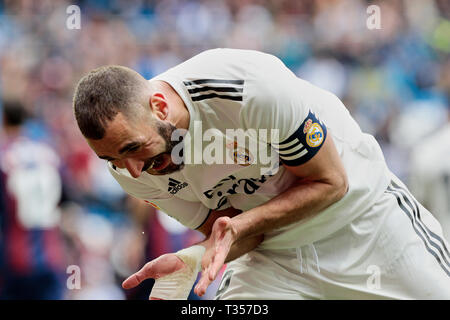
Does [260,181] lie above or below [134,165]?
below

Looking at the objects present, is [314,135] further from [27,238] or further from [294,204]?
[27,238]

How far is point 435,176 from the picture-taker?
490cm

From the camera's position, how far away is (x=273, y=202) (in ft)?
8.58

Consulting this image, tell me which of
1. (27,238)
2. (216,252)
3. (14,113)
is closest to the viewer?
(216,252)

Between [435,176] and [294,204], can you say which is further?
[435,176]

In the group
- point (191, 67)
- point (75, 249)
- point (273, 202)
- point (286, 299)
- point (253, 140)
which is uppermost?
point (191, 67)

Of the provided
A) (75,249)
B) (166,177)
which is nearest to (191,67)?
(166,177)

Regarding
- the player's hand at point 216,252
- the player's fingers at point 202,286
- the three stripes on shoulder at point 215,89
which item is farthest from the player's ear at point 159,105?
the player's fingers at point 202,286

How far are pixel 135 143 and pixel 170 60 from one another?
436 centimetres

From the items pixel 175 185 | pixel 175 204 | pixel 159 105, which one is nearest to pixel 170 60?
pixel 175 204

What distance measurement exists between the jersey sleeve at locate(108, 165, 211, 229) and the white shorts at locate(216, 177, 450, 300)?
1.25 ft

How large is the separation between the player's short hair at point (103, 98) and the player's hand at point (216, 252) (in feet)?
1.76
